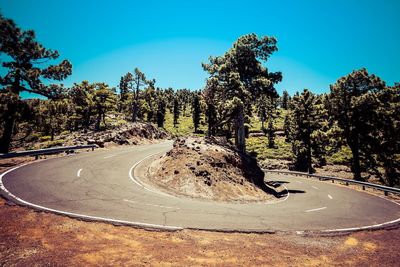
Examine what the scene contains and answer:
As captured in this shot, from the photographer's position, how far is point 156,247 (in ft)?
21.6

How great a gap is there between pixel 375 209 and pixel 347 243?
8.99 metres

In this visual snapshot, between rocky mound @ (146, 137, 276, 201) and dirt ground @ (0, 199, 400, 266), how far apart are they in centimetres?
745

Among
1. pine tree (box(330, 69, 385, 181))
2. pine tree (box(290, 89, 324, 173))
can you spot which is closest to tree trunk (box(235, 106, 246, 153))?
pine tree (box(330, 69, 385, 181))

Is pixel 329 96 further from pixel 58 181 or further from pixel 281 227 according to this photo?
pixel 58 181

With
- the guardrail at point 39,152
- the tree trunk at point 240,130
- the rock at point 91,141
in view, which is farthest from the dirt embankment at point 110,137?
the tree trunk at point 240,130

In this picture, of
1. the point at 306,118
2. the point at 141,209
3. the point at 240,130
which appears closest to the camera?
the point at 141,209

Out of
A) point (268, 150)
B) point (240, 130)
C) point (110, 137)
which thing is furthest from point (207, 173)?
point (268, 150)

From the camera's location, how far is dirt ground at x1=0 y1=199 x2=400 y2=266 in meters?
5.77

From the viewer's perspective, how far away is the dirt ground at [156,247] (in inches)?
227

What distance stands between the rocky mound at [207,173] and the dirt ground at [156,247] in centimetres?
745

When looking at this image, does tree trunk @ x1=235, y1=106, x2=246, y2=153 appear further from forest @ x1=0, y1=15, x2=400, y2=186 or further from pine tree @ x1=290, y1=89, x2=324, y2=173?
pine tree @ x1=290, y1=89, x2=324, y2=173

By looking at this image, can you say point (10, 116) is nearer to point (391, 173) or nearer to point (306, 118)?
point (306, 118)

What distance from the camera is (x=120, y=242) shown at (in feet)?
21.8

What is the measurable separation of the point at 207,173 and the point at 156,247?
10.8 m
